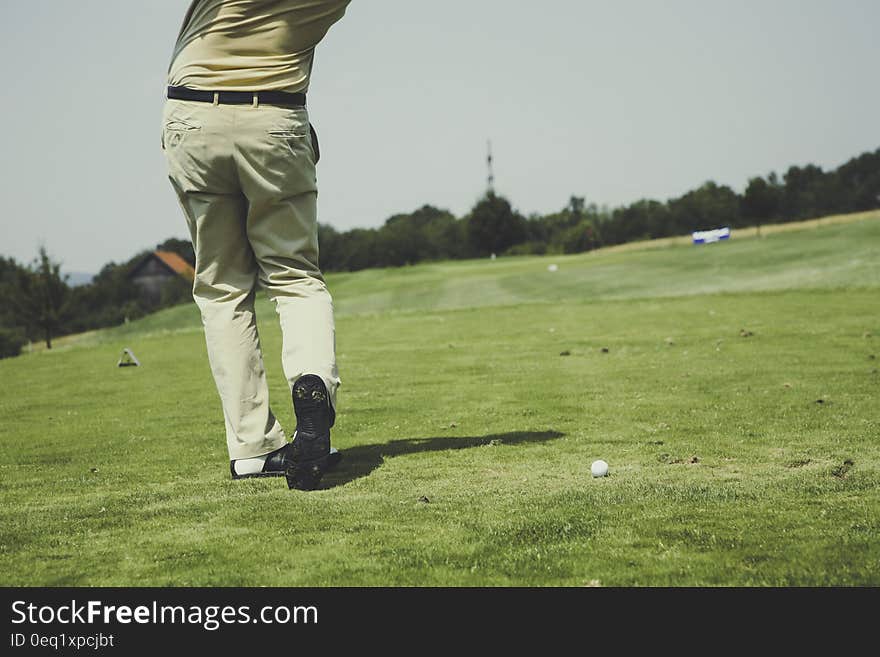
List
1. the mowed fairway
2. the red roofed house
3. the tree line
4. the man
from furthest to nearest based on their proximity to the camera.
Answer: the red roofed house
the tree line
the man
the mowed fairway

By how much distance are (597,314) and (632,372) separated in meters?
8.23

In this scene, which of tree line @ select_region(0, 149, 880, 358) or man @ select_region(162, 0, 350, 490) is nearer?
man @ select_region(162, 0, 350, 490)

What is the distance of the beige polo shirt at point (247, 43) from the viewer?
4.64 meters

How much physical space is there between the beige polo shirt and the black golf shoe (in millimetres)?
1538

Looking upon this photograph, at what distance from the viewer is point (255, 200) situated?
4711 millimetres

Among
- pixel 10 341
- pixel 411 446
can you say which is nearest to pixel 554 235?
pixel 10 341

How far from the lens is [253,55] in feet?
15.4

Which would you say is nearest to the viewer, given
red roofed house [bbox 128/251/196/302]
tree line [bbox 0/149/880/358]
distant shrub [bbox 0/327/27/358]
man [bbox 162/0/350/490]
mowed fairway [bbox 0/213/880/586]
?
mowed fairway [bbox 0/213/880/586]

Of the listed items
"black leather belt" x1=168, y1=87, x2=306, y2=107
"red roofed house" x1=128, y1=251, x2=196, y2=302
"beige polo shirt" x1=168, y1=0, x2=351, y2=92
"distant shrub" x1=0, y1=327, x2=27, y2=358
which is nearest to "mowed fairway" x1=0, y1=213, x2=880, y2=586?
"black leather belt" x1=168, y1=87, x2=306, y2=107

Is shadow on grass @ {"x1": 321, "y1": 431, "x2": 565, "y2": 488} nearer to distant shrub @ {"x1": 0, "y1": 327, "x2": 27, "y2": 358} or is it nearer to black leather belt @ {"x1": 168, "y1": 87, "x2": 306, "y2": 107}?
black leather belt @ {"x1": 168, "y1": 87, "x2": 306, "y2": 107}

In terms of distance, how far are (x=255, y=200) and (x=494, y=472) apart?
185 centimetres

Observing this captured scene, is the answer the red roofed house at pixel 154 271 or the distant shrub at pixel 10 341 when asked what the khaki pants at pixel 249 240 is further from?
the red roofed house at pixel 154 271

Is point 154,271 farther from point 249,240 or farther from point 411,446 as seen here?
point 249,240

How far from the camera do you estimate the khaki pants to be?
4.62 metres
